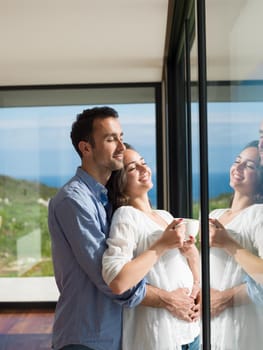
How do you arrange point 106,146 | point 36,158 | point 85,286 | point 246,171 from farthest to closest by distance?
point 36,158 → point 106,146 → point 85,286 → point 246,171

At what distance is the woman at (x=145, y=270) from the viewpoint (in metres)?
1.31

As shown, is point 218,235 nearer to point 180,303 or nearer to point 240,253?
point 180,303

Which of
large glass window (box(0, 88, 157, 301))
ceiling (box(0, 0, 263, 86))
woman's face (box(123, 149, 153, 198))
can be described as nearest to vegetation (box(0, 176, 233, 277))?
large glass window (box(0, 88, 157, 301))

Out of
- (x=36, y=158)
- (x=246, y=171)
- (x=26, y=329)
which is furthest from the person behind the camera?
(x=36, y=158)

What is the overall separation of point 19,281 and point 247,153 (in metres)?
4.64

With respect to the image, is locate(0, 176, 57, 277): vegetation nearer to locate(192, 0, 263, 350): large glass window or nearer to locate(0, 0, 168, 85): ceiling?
locate(0, 0, 168, 85): ceiling

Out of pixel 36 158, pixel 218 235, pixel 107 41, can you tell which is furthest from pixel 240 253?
pixel 36 158

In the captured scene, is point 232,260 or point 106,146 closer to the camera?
point 232,260

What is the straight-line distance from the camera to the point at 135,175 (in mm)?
1556

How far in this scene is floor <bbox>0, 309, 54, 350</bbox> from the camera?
13.2ft

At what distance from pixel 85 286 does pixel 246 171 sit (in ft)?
2.23

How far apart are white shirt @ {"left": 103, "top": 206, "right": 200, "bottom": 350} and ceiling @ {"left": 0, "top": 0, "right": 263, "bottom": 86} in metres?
0.45

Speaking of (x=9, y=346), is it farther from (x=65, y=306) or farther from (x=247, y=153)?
(x=247, y=153)

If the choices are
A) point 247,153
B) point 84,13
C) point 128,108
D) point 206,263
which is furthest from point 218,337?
point 128,108
